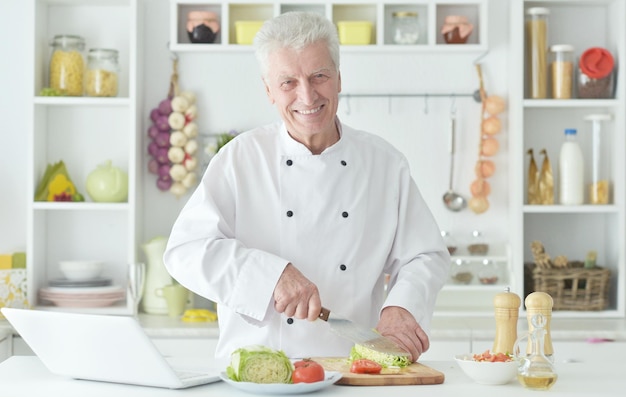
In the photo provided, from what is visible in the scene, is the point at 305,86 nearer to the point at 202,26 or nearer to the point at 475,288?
the point at 202,26

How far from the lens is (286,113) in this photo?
2.50 m

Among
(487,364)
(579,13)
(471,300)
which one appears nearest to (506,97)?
(579,13)

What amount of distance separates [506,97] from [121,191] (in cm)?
163

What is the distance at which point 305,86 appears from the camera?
2426 mm

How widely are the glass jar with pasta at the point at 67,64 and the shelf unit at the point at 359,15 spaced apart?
1.26 ft

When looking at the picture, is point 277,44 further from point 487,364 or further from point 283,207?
point 487,364

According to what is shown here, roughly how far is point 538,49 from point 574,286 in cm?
95

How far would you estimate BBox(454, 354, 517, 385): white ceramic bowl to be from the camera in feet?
6.44

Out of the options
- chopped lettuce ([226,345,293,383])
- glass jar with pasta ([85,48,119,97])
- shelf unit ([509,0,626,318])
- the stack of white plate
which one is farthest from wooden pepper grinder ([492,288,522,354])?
glass jar with pasta ([85,48,119,97])

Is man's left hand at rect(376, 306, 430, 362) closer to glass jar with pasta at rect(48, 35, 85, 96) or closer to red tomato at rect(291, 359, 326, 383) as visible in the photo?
red tomato at rect(291, 359, 326, 383)

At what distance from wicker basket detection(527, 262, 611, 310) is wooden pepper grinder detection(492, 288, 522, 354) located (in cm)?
187

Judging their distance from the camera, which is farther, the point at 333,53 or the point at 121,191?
the point at 121,191

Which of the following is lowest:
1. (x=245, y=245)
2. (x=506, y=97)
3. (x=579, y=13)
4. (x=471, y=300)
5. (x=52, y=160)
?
(x=471, y=300)

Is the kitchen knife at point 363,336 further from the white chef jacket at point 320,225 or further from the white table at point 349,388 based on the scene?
the white chef jacket at point 320,225
